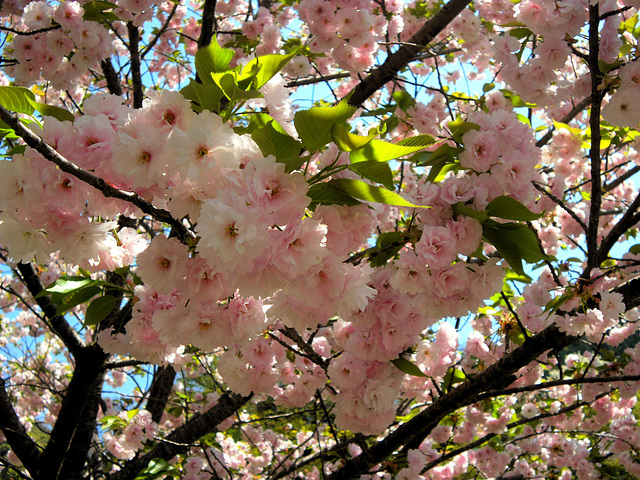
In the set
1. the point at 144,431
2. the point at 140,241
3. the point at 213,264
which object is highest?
the point at 144,431

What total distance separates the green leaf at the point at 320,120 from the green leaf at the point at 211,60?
0.96 ft

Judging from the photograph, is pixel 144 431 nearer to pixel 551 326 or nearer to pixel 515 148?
pixel 551 326

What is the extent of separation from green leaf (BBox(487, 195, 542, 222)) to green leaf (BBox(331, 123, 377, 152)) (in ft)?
1.70

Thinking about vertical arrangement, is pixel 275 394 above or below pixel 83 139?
above

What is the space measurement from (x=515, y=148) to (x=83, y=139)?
48.8 inches

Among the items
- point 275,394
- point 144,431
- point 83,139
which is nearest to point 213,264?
point 83,139

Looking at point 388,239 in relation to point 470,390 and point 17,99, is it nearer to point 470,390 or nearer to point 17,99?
point 470,390

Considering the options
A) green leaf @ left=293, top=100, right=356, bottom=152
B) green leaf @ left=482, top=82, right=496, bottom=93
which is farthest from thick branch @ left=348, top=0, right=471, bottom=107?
green leaf @ left=293, top=100, right=356, bottom=152

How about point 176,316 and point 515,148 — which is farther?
point 515,148

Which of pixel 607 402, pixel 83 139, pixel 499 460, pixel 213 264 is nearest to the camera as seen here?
pixel 213 264

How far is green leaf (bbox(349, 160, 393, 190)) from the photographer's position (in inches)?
37.2

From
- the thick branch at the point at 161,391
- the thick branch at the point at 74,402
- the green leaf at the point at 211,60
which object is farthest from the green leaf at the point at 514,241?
the thick branch at the point at 161,391

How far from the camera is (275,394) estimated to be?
269 centimetres

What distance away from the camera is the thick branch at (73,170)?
2.92 feet
